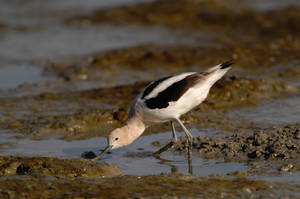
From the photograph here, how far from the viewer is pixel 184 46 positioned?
40.9 feet

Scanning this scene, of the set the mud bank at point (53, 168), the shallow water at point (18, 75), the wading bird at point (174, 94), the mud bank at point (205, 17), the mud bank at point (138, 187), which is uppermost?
the mud bank at point (205, 17)

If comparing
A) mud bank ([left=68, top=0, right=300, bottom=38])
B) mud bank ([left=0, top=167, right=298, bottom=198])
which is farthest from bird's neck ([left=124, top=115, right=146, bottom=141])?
mud bank ([left=68, top=0, right=300, bottom=38])

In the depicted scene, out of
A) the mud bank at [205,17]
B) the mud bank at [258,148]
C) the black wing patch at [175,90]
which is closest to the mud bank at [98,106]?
the mud bank at [258,148]

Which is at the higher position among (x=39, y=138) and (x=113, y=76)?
(x=113, y=76)

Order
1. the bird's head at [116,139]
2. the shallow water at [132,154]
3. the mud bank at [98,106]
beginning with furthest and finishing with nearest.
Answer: the mud bank at [98,106], the bird's head at [116,139], the shallow water at [132,154]

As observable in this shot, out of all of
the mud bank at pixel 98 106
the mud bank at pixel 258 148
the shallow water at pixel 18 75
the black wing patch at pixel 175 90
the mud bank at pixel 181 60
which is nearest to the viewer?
the mud bank at pixel 258 148

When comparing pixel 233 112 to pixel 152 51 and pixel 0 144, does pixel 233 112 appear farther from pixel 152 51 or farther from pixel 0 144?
pixel 152 51

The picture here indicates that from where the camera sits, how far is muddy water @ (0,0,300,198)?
5184mm

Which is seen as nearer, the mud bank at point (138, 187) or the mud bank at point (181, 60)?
the mud bank at point (138, 187)

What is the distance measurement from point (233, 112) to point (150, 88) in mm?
2291

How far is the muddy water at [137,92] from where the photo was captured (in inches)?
204

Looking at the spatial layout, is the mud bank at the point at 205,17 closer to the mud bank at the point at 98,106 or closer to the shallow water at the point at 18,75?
the shallow water at the point at 18,75

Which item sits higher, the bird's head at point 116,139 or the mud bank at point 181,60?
the mud bank at point 181,60

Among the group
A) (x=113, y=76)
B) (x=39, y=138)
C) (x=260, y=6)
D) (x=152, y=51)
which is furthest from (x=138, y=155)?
(x=260, y=6)
